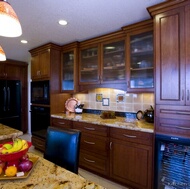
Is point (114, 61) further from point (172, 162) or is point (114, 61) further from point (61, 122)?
point (172, 162)

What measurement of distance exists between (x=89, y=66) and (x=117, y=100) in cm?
85

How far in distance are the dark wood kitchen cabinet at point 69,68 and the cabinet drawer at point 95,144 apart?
41.1 inches

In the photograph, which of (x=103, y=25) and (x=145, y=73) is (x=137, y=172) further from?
(x=103, y=25)

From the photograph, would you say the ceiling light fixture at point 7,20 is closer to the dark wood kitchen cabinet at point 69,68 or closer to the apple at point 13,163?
the apple at point 13,163

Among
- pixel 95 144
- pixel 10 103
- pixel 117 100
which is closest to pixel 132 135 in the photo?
pixel 95 144

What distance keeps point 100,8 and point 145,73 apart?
107 centimetres

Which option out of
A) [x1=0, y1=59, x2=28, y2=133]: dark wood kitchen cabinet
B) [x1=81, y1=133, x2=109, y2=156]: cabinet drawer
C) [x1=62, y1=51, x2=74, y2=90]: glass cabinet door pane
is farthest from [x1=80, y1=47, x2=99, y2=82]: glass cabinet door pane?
[x1=0, y1=59, x2=28, y2=133]: dark wood kitchen cabinet

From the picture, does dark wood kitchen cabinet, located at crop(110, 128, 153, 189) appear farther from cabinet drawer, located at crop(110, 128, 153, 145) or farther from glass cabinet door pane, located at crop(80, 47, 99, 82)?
glass cabinet door pane, located at crop(80, 47, 99, 82)

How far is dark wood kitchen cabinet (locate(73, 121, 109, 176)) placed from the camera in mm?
2282

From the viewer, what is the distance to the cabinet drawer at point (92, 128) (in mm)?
2291

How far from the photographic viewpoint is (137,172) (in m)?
1.98

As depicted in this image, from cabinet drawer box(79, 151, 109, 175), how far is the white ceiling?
2.03 meters

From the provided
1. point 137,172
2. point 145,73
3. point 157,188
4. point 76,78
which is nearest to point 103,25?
point 145,73

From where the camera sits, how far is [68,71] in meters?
3.20
